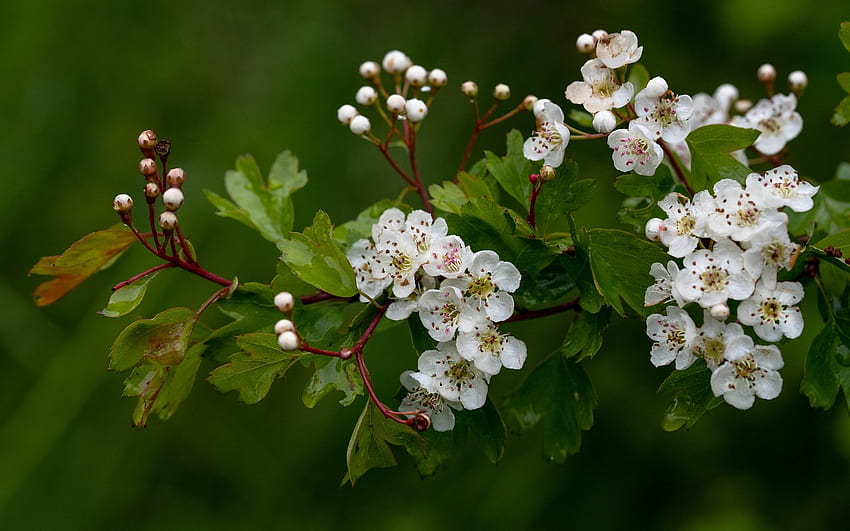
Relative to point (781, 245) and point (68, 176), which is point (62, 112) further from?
point (781, 245)

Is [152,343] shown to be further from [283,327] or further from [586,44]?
[586,44]

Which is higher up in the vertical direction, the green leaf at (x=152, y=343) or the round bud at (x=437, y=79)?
the round bud at (x=437, y=79)

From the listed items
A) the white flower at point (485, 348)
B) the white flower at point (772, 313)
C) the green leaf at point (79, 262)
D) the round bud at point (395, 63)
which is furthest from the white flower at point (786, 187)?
the green leaf at point (79, 262)

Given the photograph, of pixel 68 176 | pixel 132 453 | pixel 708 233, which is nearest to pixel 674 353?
pixel 708 233

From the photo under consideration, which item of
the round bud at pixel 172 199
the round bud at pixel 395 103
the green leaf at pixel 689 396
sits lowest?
the green leaf at pixel 689 396

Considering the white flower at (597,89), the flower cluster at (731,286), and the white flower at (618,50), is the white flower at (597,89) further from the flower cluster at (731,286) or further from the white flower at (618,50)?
the flower cluster at (731,286)

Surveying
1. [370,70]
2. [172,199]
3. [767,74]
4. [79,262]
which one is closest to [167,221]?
[172,199]

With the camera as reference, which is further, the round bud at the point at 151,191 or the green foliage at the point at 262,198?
the green foliage at the point at 262,198

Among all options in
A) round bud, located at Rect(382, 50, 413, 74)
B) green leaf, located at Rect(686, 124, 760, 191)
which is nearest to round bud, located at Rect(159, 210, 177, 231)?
round bud, located at Rect(382, 50, 413, 74)
